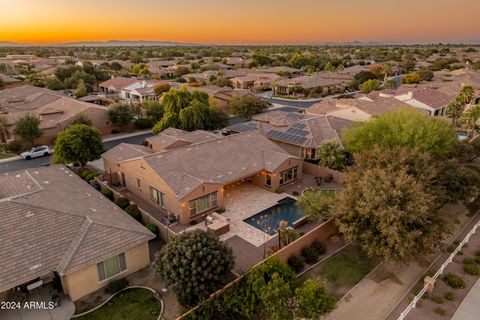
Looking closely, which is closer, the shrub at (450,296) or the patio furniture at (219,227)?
the shrub at (450,296)

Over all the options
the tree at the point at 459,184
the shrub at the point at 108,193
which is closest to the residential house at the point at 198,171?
the shrub at the point at 108,193

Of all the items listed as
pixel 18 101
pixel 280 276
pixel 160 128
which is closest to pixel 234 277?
pixel 280 276

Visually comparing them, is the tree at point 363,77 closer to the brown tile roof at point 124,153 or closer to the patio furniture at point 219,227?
the brown tile roof at point 124,153

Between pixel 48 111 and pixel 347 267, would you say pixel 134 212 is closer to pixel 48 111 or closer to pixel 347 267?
pixel 347 267

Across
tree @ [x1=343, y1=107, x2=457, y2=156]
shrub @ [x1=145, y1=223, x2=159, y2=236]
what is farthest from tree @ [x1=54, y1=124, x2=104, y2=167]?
tree @ [x1=343, y1=107, x2=457, y2=156]

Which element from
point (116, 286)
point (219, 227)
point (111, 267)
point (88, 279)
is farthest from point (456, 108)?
point (88, 279)

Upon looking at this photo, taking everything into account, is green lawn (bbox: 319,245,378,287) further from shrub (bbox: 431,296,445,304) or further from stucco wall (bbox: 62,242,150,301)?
stucco wall (bbox: 62,242,150,301)
